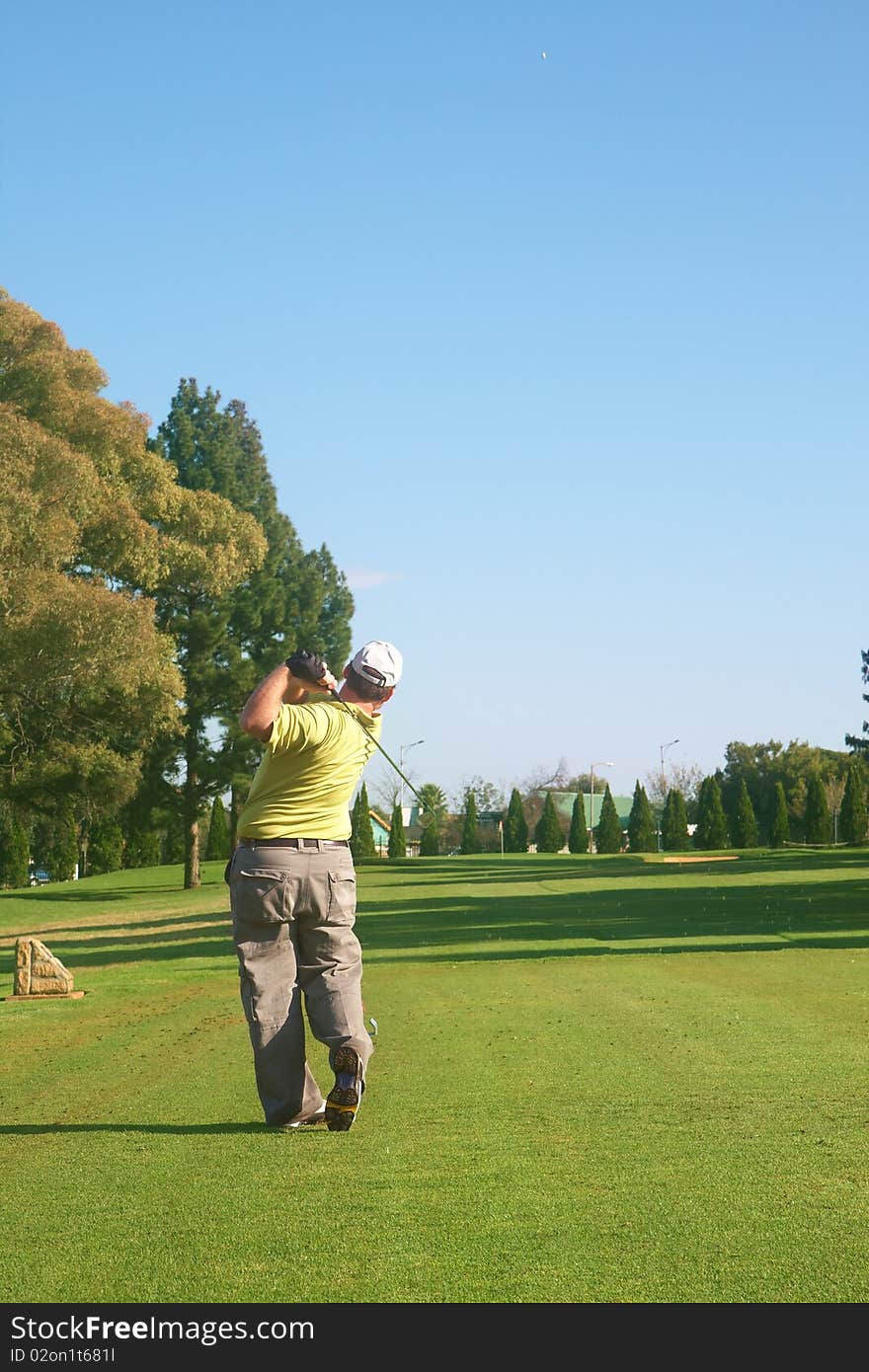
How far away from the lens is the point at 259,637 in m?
60.2

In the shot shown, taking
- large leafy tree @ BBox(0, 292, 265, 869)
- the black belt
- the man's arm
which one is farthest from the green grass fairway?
large leafy tree @ BBox(0, 292, 265, 869)

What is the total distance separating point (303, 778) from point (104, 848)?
60.8 meters

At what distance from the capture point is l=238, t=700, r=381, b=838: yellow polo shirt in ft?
21.1

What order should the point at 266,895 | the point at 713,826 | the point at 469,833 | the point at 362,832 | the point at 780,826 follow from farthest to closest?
1. the point at 469,833
2. the point at 713,826
3. the point at 780,826
4. the point at 362,832
5. the point at 266,895

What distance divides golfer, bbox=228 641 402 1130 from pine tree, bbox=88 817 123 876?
6009 centimetres

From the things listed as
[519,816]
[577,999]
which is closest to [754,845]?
[519,816]

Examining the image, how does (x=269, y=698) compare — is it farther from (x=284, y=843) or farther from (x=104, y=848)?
(x=104, y=848)

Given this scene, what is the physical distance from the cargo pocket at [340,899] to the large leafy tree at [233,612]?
45121 millimetres

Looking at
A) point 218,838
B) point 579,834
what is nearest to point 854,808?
point 579,834

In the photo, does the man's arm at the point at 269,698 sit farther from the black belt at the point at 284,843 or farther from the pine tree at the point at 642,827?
the pine tree at the point at 642,827

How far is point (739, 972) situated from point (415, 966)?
14.2 ft

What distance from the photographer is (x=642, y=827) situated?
3548 inches

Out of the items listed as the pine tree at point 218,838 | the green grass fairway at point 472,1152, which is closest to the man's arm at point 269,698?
the green grass fairway at point 472,1152
